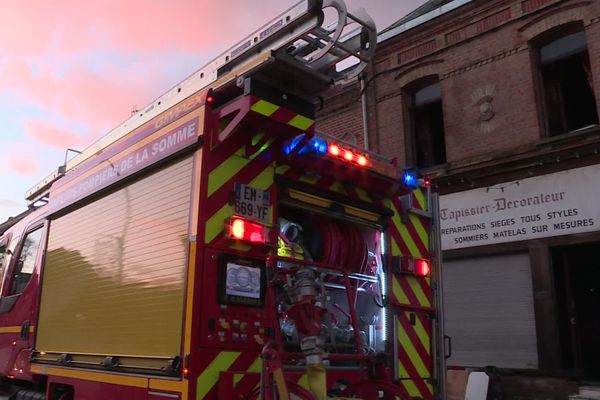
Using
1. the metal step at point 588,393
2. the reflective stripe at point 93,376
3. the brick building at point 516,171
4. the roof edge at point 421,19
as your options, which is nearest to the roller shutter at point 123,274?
the reflective stripe at point 93,376

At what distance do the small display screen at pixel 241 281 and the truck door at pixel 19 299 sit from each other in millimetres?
3046

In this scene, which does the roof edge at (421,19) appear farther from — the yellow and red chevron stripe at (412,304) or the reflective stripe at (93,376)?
the reflective stripe at (93,376)

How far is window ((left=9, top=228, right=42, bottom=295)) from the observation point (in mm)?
6160

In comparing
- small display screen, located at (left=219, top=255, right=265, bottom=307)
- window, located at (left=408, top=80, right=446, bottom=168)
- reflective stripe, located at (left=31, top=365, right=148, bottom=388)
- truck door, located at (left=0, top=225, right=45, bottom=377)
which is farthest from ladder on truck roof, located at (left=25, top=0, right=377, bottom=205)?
window, located at (left=408, top=80, right=446, bottom=168)

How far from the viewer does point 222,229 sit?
367 cm

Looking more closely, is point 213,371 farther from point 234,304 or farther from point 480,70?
point 480,70

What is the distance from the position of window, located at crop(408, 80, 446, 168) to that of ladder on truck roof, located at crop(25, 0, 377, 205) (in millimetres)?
9089

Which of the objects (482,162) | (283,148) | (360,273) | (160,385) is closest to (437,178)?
(482,162)

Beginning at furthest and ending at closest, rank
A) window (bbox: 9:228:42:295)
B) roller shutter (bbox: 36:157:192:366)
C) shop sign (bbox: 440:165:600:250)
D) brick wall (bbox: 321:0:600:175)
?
1. brick wall (bbox: 321:0:600:175)
2. shop sign (bbox: 440:165:600:250)
3. window (bbox: 9:228:42:295)
4. roller shutter (bbox: 36:157:192:366)

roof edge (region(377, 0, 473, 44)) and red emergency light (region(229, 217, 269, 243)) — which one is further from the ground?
roof edge (region(377, 0, 473, 44))

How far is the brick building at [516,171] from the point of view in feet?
33.9

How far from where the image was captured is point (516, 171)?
1120 cm

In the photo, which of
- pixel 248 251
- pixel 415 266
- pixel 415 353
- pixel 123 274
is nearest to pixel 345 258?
pixel 415 266

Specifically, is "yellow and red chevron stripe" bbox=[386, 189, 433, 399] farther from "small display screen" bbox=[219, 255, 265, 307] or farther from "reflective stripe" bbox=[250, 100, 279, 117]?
"reflective stripe" bbox=[250, 100, 279, 117]
